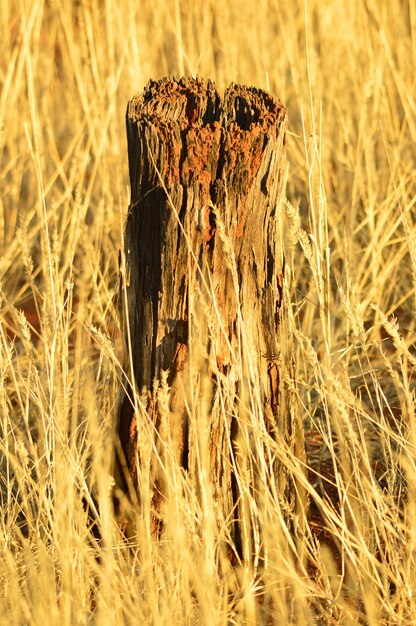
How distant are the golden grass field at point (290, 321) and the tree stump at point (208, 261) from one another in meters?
0.08

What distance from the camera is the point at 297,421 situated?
2.33 meters

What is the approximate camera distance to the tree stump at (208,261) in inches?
81.4

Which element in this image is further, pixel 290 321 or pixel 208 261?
pixel 290 321

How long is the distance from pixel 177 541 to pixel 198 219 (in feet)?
2.41

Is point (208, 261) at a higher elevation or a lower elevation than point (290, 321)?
higher

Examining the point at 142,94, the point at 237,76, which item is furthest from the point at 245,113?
the point at 237,76

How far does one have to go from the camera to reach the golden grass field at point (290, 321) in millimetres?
1815

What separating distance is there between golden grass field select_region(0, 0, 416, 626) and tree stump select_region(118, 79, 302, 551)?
3.2 inches

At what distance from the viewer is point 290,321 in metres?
2.27

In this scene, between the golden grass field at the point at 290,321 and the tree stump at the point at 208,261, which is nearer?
the golden grass field at the point at 290,321

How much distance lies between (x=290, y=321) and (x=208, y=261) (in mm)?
282

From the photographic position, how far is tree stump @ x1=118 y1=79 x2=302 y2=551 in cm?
207

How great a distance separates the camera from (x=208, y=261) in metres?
2.11

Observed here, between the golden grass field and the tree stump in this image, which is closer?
the golden grass field
